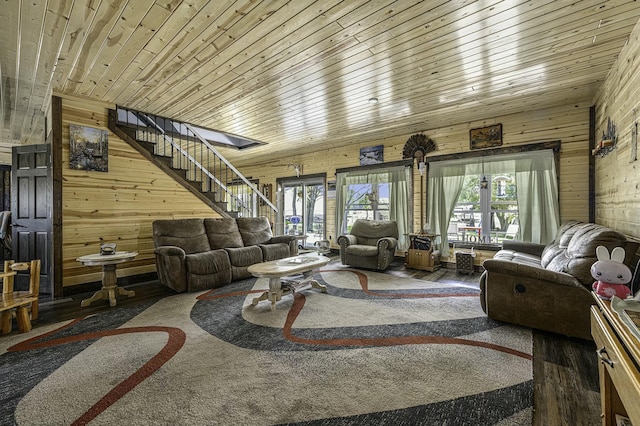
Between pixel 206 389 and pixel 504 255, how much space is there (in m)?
3.78

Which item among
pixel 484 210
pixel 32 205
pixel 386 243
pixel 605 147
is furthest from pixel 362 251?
pixel 32 205

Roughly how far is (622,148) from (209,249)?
5.20 metres

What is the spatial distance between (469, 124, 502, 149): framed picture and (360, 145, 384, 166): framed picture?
1.82m

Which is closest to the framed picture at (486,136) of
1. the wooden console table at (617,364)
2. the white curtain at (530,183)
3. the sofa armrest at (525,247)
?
the white curtain at (530,183)

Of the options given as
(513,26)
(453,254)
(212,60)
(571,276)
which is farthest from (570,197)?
(212,60)

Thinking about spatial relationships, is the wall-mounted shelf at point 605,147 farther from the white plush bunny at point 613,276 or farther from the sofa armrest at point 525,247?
the white plush bunny at point 613,276

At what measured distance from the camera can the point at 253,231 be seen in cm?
526

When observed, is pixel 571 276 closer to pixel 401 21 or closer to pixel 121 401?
pixel 401 21

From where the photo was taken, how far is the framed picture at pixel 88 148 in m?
3.92

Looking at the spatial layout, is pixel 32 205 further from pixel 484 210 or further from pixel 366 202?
pixel 484 210

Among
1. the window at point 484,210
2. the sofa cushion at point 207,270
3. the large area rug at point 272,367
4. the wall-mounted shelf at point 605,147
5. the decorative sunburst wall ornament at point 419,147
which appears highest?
the decorative sunburst wall ornament at point 419,147

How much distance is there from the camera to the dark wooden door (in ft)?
12.7

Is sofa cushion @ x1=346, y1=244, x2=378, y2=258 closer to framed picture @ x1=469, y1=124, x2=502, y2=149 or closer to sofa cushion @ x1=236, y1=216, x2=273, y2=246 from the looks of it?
sofa cushion @ x1=236, y1=216, x2=273, y2=246

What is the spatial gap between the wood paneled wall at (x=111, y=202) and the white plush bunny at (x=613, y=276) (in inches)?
210
